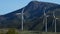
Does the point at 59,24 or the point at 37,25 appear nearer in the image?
the point at 59,24

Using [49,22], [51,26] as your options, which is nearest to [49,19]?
[49,22]

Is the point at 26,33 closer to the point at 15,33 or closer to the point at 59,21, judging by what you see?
the point at 15,33

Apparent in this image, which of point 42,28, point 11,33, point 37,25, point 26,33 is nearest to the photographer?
point 11,33

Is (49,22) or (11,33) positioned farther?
(49,22)

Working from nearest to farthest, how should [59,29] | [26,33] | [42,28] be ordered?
[26,33]
[59,29]
[42,28]

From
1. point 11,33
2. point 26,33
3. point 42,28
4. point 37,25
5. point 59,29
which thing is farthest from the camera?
point 37,25

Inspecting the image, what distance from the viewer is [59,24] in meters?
174

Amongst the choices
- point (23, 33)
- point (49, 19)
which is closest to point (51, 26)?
point (49, 19)

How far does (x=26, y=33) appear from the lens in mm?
55500

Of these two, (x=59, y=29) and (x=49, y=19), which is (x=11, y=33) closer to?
(x=59, y=29)

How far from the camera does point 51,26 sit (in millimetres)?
172375

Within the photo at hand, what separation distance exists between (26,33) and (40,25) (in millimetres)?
129286

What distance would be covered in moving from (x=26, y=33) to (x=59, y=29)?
111062 millimetres

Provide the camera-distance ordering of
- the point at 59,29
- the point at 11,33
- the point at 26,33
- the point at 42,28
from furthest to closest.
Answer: the point at 42,28 → the point at 59,29 → the point at 26,33 → the point at 11,33
